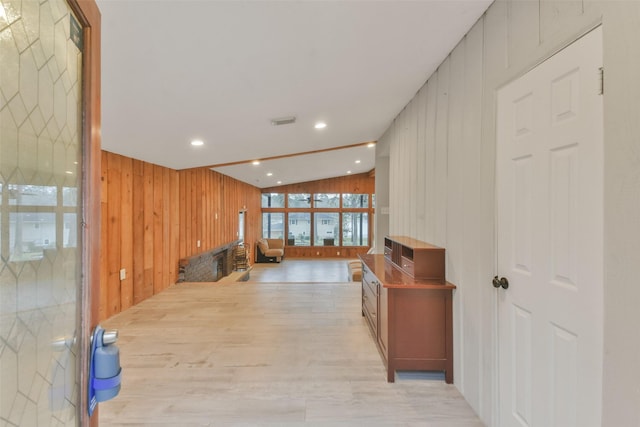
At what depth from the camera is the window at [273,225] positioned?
40.2ft

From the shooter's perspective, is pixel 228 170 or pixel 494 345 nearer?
pixel 494 345

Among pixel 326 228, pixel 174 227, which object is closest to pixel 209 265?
pixel 174 227

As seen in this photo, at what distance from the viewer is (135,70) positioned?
1781mm

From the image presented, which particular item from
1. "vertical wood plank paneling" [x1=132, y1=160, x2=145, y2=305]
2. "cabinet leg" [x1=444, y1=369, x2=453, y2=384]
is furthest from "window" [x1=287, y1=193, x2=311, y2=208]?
"cabinet leg" [x1=444, y1=369, x2=453, y2=384]

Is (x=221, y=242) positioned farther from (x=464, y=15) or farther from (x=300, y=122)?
→ (x=464, y=15)

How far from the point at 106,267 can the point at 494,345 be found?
3.99 m

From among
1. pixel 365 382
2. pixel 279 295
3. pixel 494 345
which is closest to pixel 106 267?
pixel 279 295

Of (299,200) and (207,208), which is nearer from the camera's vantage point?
(207,208)

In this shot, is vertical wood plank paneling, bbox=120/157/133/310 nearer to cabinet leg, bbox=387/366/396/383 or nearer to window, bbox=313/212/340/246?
cabinet leg, bbox=387/366/396/383

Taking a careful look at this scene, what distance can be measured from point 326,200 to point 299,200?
3.75 feet

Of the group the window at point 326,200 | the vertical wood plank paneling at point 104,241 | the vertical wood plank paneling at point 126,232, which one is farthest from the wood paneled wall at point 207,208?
the window at point 326,200

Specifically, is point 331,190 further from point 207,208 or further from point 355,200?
point 207,208

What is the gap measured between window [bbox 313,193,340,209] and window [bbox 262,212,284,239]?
1.59 meters

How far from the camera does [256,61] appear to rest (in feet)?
6.24
